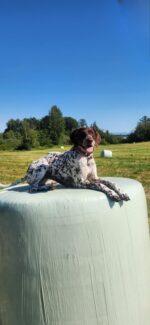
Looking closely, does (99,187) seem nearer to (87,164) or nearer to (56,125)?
(87,164)

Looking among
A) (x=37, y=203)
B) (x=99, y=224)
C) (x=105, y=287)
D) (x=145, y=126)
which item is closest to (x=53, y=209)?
(x=37, y=203)

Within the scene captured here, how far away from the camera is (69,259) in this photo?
3359mm

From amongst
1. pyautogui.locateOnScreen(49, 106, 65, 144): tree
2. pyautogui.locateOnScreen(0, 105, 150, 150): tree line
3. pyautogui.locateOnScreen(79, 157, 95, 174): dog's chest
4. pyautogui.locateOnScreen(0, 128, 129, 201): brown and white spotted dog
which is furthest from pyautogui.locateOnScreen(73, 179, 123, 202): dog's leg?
pyautogui.locateOnScreen(49, 106, 65, 144): tree

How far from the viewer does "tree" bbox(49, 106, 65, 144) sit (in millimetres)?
60591

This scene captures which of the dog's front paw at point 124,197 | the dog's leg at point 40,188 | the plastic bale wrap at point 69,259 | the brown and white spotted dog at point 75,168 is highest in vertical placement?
the brown and white spotted dog at point 75,168

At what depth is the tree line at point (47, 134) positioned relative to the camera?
53.7 metres

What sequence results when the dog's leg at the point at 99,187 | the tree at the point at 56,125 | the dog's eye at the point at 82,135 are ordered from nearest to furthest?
1. the dog's leg at the point at 99,187
2. the dog's eye at the point at 82,135
3. the tree at the point at 56,125

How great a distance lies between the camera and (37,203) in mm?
3443

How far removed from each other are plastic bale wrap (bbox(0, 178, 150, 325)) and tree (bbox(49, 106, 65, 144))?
177 feet

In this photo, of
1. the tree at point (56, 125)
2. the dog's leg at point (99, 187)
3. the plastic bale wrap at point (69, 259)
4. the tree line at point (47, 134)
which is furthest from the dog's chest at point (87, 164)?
the tree at point (56, 125)

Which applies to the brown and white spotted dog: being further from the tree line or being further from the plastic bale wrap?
the tree line

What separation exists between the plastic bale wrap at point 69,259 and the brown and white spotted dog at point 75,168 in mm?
248

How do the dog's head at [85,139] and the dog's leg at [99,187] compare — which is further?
the dog's head at [85,139]

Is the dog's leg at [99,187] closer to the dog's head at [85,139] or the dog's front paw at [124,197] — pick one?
the dog's front paw at [124,197]
